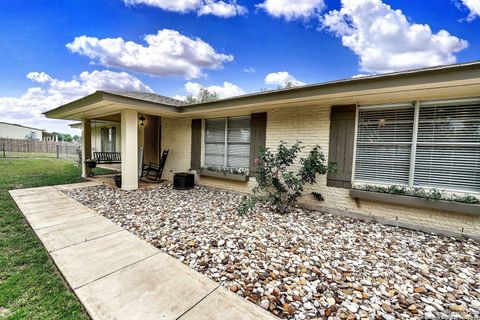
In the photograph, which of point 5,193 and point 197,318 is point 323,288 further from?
point 5,193

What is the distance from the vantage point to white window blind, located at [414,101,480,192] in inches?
133

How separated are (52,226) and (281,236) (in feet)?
12.1

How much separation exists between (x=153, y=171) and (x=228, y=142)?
337 centimetres

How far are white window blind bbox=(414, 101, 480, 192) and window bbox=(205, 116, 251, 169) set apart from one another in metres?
3.64

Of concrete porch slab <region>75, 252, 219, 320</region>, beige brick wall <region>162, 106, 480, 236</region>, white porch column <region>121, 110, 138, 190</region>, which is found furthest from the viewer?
white porch column <region>121, 110, 138, 190</region>

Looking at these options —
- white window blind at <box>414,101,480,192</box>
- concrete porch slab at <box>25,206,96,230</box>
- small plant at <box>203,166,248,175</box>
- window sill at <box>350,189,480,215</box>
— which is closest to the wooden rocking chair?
small plant at <box>203,166,248,175</box>

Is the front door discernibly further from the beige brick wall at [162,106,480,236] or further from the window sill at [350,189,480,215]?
the window sill at [350,189,480,215]

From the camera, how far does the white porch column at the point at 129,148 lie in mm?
5703

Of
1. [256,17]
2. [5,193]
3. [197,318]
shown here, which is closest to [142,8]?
[256,17]

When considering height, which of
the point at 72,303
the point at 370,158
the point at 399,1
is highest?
the point at 399,1

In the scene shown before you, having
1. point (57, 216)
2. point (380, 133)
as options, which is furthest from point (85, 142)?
point (380, 133)

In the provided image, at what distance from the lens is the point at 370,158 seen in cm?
415

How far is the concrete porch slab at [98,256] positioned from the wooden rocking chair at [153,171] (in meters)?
4.43

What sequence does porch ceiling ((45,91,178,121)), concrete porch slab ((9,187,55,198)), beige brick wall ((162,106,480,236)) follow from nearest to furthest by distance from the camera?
beige brick wall ((162,106,480,236)), porch ceiling ((45,91,178,121)), concrete porch slab ((9,187,55,198))
